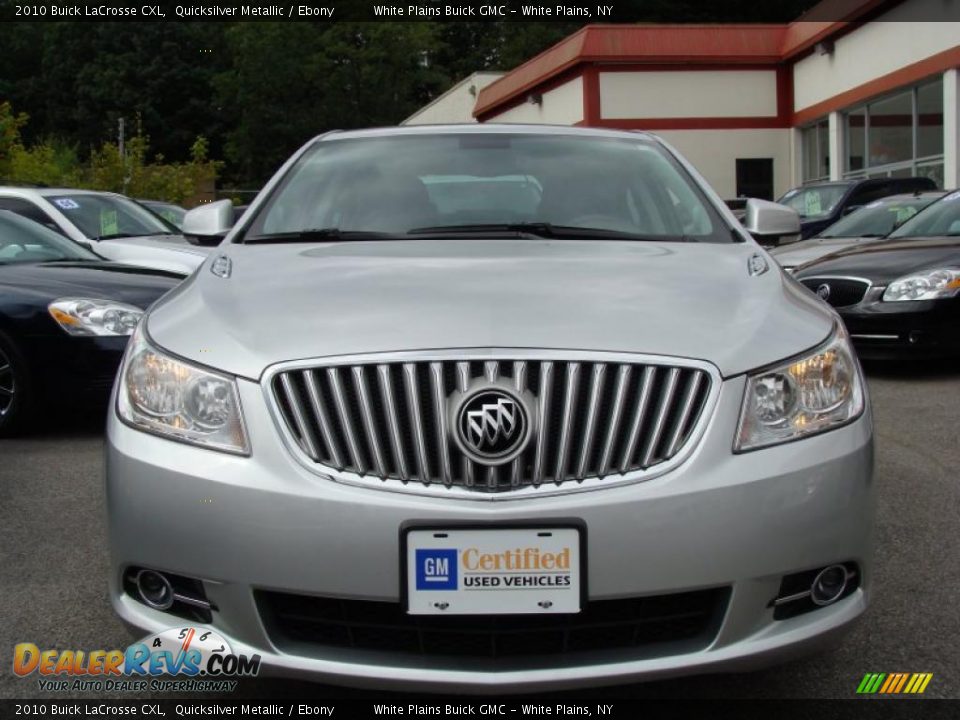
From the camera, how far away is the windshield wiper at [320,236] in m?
3.40

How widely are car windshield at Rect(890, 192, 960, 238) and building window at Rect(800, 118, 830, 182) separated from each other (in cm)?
1655

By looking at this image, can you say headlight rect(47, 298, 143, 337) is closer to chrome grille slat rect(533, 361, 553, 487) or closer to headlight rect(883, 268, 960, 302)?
chrome grille slat rect(533, 361, 553, 487)

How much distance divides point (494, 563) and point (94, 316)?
166 inches

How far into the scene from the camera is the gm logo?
2.17m

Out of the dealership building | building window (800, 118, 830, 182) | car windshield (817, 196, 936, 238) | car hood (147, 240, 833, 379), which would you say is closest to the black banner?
car hood (147, 240, 833, 379)

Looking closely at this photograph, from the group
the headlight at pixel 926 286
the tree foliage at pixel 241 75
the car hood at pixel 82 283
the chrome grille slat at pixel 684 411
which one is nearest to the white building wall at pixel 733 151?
the headlight at pixel 926 286

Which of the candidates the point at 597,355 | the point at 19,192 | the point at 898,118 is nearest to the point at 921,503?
the point at 597,355

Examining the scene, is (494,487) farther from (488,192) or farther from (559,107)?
(559,107)

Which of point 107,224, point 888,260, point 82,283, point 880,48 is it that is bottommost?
point 888,260

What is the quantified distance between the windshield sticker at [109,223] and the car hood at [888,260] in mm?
6384

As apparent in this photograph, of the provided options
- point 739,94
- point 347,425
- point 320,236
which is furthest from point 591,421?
point 739,94

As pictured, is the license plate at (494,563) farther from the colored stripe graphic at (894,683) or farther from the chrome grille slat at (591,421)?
the colored stripe graphic at (894,683)

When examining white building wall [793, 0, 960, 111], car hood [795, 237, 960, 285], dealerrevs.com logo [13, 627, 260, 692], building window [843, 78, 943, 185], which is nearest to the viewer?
dealerrevs.com logo [13, 627, 260, 692]

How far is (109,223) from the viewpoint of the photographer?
1073cm
